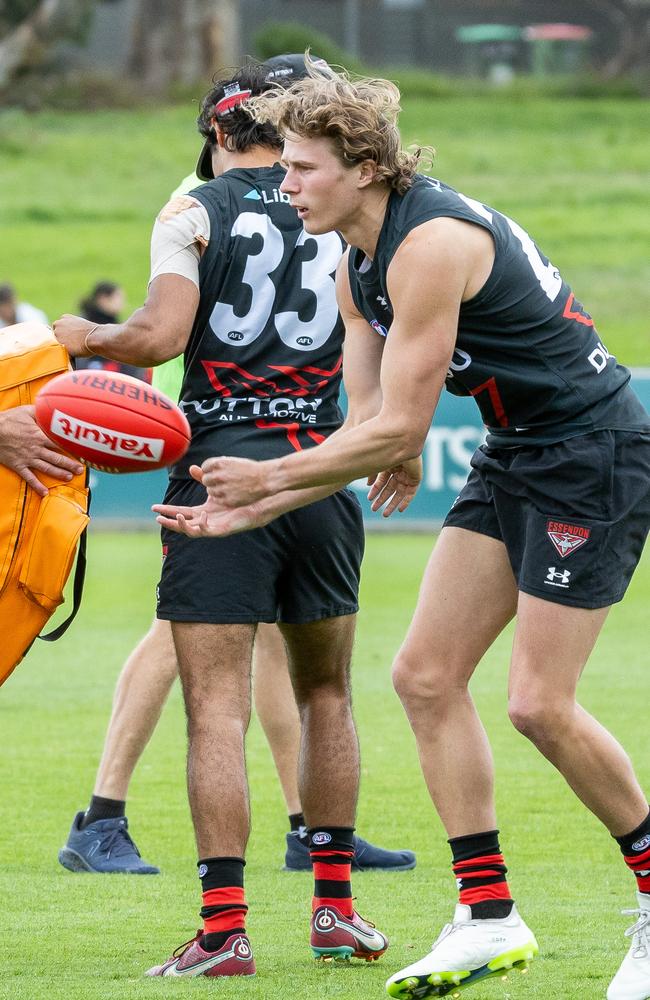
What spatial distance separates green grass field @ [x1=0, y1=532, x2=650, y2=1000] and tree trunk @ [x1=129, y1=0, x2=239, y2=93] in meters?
35.2

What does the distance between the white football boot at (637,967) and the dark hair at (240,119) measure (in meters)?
2.53

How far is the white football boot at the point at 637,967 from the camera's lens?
4.39m

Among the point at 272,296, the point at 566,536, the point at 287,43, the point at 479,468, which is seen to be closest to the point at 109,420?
the point at 272,296

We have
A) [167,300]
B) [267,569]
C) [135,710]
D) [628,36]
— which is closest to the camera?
[167,300]

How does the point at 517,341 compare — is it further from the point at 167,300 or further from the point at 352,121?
the point at 167,300

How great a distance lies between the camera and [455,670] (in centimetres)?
473

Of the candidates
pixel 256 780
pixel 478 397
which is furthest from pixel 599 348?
pixel 256 780

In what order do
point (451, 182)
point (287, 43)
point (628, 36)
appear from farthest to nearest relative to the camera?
point (628, 36)
point (287, 43)
point (451, 182)

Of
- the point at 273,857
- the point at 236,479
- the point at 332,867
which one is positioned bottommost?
the point at 273,857

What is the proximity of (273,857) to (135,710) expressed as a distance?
758mm

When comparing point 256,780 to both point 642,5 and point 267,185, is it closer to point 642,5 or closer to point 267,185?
point 267,185

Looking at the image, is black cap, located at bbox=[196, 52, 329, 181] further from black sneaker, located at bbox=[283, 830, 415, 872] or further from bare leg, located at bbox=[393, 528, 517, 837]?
black sneaker, located at bbox=[283, 830, 415, 872]

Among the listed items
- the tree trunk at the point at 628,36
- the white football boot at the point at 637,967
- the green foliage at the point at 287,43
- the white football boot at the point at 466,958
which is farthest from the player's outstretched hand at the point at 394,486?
the tree trunk at the point at 628,36

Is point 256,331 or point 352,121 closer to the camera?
point 352,121
